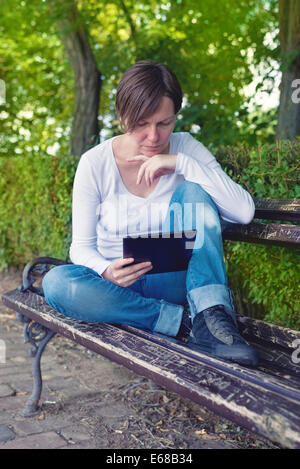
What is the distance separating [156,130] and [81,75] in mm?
5475

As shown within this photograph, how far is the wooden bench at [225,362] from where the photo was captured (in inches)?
56.6

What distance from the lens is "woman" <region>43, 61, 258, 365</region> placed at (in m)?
2.17

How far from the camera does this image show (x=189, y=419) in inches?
105

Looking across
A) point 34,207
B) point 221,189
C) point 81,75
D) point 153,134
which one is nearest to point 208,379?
point 221,189

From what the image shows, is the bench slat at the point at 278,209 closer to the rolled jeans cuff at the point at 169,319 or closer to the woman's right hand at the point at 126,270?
the rolled jeans cuff at the point at 169,319

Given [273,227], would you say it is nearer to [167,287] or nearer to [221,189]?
[221,189]

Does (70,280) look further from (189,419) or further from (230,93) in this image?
(230,93)

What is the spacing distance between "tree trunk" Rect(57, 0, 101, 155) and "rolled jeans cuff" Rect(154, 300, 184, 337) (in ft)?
16.8

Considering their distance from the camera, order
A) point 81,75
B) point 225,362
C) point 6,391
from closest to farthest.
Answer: point 225,362, point 6,391, point 81,75

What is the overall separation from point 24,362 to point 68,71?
8.95m

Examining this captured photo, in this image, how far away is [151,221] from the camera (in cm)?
265

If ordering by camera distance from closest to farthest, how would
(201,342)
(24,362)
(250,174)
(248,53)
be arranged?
Result: 1. (201,342)
2. (250,174)
3. (24,362)
4. (248,53)
